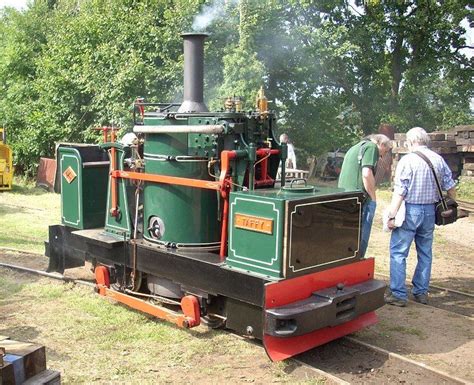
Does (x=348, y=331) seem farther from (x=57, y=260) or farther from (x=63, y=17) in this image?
(x=63, y=17)

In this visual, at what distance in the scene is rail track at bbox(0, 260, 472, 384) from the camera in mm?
4117

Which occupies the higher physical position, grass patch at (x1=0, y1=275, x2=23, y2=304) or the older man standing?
the older man standing

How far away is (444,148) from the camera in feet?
47.2

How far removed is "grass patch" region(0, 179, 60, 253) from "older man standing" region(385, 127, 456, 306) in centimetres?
454

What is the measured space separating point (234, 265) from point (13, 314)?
7.31ft

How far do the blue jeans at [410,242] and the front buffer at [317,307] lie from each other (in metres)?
1.00

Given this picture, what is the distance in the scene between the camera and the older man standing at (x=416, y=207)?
5664 millimetres

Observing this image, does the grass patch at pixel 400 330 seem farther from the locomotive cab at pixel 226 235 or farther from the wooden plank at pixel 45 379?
the wooden plank at pixel 45 379

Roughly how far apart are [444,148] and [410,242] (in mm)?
9356

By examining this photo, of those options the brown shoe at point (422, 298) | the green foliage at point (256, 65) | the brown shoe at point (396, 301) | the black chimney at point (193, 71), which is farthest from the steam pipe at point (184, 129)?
the green foliage at point (256, 65)

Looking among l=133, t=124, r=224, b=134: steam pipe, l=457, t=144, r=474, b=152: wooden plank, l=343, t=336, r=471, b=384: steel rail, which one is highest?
l=133, t=124, r=224, b=134: steam pipe

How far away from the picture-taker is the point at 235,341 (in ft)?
15.5

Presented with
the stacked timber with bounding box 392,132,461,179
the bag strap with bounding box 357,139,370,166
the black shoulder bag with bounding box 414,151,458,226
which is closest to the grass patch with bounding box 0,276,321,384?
the bag strap with bounding box 357,139,370,166

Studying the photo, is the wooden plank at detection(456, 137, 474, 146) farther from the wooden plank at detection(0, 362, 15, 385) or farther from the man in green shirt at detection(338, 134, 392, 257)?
the wooden plank at detection(0, 362, 15, 385)
